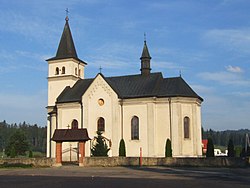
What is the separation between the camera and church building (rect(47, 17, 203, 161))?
42562 mm

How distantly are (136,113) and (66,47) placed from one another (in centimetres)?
1537

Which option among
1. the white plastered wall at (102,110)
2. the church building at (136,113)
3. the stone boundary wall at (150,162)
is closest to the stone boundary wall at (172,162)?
the stone boundary wall at (150,162)

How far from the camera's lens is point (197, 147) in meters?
43.0

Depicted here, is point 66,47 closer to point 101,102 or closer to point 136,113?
point 101,102

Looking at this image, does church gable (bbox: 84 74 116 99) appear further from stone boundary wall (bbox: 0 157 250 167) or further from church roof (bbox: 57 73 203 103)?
stone boundary wall (bbox: 0 157 250 167)

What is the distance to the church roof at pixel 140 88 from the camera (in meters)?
43.7

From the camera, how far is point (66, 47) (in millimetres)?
51438

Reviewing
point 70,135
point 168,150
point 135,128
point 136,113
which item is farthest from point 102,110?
point 168,150

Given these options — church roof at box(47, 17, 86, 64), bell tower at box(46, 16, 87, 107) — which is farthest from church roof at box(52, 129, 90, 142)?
church roof at box(47, 17, 86, 64)

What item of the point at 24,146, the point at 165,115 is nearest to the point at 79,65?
the point at 165,115

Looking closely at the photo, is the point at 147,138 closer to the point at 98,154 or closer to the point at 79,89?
the point at 98,154

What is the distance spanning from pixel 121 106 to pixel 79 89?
738cm

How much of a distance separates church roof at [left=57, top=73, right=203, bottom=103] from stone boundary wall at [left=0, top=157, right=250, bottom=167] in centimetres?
1123

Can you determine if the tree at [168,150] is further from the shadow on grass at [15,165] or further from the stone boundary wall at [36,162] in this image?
the shadow on grass at [15,165]
